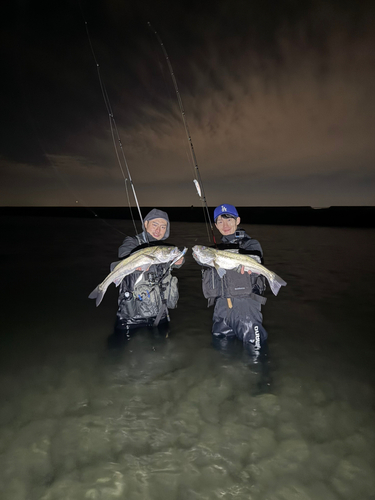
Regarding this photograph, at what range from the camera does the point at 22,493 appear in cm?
253

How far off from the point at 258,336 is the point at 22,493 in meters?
3.48

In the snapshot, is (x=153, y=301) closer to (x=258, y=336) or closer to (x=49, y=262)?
(x=258, y=336)

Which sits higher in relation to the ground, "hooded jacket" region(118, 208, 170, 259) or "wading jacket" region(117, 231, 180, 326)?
Result: "hooded jacket" region(118, 208, 170, 259)

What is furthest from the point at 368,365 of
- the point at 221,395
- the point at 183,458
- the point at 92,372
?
the point at 92,372

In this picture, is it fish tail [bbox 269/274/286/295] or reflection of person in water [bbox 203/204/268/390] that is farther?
reflection of person in water [bbox 203/204/268/390]

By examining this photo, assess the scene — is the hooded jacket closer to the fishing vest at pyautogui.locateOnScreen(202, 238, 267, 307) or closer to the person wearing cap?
the person wearing cap

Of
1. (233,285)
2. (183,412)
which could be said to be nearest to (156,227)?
(233,285)

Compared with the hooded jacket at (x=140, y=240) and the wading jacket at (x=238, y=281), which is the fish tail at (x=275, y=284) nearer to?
the wading jacket at (x=238, y=281)

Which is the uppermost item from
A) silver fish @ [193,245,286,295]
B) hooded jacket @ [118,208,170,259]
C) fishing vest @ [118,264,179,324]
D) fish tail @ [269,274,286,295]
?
hooded jacket @ [118,208,170,259]

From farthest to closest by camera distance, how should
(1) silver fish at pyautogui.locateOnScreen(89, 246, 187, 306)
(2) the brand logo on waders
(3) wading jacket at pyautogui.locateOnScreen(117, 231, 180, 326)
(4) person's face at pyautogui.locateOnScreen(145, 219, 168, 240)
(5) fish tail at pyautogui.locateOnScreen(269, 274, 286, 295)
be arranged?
(4) person's face at pyautogui.locateOnScreen(145, 219, 168, 240) < (3) wading jacket at pyautogui.locateOnScreen(117, 231, 180, 326) < (2) the brand logo on waders < (1) silver fish at pyautogui.locateOnScreen(89, 246, 187, 306) < (5) fish tail at pyautogui.locateOnScreen(269, 274, 286, 295)

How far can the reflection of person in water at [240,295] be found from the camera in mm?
4602

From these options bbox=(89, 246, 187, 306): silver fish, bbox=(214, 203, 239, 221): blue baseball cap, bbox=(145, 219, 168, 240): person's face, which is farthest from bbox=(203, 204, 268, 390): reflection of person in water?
bbox=(145, 219, 168, 240): person's face

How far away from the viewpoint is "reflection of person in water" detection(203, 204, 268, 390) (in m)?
4.60

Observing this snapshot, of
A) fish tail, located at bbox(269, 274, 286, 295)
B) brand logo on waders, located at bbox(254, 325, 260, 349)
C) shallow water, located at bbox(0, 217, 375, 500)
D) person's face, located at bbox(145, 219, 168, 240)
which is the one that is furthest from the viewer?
person's face, located at bbox(145, 219, 168, 240)
